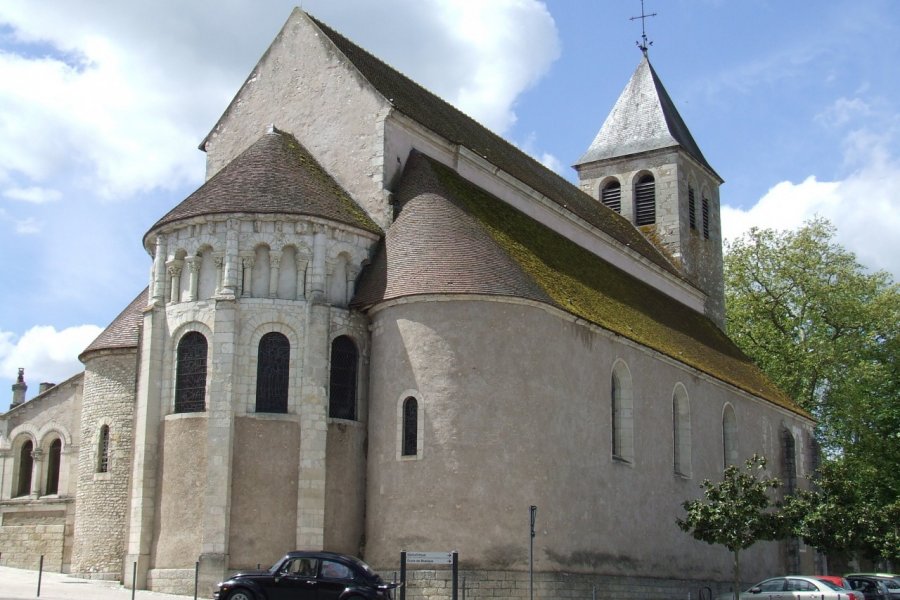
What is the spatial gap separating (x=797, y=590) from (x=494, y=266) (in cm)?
1062

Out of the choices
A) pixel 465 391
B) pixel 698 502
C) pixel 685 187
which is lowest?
pixel 698 502

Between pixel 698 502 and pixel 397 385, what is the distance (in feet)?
29.6

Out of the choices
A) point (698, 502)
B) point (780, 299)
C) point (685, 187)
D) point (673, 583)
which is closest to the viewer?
point (698, 502)

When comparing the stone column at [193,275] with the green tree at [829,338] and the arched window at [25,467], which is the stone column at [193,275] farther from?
the green tree at [829,338]

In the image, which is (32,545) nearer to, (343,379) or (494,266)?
(343,379)

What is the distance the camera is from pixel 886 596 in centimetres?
3109

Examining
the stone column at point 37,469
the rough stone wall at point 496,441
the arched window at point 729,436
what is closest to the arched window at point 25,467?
the stone column at point 37,469

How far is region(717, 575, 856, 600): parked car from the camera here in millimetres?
27109

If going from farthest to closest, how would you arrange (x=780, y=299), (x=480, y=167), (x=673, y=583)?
(x=780, y=299) → (x=480, y=167) → (x=673, y=583)

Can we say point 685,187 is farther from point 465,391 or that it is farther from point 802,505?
point 465,391

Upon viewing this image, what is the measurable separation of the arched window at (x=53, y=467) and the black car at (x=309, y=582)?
15.5 m

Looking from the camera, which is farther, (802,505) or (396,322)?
(802,505)

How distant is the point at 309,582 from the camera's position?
813 inches

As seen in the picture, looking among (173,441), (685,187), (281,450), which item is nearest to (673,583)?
(281,450)
